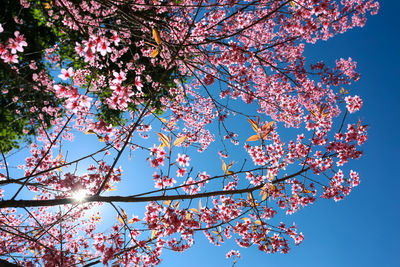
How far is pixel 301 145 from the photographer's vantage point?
4.57 metres

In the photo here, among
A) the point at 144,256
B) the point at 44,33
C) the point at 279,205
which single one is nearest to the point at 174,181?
the point at 144,256

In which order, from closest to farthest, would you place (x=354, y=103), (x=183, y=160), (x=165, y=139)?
(x=165, y=139) → (x=183, y=160) → (x=354, y=103)

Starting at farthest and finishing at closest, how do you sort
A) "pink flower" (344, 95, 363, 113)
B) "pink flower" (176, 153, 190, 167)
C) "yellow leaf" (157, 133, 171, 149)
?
"pink flower" (344, 95, 363, 113)
"pink flower" (176, 153, 190, 167)
"yellow leaf" (157, 133, 171, 149)

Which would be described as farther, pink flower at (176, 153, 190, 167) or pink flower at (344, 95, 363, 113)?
pink flower at (344, 95, 363, 113)

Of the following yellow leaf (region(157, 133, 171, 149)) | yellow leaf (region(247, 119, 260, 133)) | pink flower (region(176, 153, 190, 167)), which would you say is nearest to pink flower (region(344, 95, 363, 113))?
yellow leaf (region(247, 119, 260, 133))

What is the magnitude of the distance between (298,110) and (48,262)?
6445 mm

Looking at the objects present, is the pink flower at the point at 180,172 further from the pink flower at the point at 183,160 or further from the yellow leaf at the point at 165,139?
the yellow leaf at the point at 165,139

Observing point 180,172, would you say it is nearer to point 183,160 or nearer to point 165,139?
point 183,160

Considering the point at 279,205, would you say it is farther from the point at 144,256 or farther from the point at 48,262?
the point at 48,262

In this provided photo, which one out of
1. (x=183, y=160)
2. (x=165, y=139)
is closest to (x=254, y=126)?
(x=183, y=160)

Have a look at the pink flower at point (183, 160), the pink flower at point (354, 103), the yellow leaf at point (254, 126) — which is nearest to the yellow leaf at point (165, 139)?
the pink flower at point (183, 160)

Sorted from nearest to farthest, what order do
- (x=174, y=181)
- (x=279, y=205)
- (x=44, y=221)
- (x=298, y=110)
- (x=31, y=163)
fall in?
(x=174, y=181) → (x=279, y=205) → (x=31, y=163) → (x=298, y=110) → (x=44, y=221)

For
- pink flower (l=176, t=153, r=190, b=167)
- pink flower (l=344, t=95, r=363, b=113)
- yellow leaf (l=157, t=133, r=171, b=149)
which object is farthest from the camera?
pink flower (l=344, t=95, r=363, b=113)

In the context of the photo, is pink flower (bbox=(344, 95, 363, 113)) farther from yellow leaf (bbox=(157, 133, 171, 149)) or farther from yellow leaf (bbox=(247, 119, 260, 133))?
yellow leaf (bbox=(157, 133, 171, 149))
